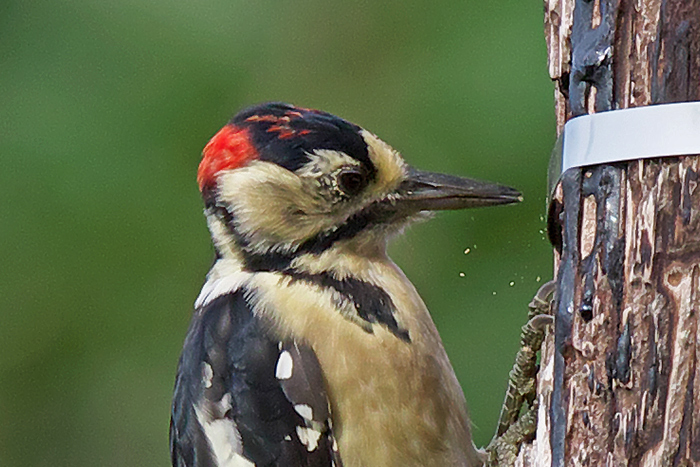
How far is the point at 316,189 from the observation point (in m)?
2.56

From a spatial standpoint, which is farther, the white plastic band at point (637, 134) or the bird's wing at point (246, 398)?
the bird's wing at point (246, 398)

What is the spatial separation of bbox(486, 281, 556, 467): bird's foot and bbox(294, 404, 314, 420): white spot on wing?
1.32 ft

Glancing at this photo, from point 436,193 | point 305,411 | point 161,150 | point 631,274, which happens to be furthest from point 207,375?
point 161,150

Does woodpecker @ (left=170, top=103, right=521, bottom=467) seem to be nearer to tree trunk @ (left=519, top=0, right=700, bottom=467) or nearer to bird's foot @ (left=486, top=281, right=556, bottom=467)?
bird's foot @ (left=486, top=281, right=556, bottom=467)

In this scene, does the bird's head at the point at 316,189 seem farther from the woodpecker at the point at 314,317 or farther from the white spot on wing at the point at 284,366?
the white spot on wing at the point at 284,366

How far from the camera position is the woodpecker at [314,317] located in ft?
7.93

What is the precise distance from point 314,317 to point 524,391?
47 cm

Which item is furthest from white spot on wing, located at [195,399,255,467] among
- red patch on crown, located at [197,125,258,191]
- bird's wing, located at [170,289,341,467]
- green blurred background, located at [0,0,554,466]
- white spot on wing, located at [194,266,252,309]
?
green blurred background, located at [0,0,554,466]

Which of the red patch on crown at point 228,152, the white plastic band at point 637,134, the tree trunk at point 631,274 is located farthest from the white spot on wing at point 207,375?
the white plastic band at point 637,134

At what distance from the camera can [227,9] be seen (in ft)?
14.7

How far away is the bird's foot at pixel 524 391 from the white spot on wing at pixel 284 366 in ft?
1.51

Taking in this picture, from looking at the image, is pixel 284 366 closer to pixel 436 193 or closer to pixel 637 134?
pixel 436 193

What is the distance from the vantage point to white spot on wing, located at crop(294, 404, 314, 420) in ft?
7.93

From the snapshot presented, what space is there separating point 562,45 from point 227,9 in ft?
8.73
